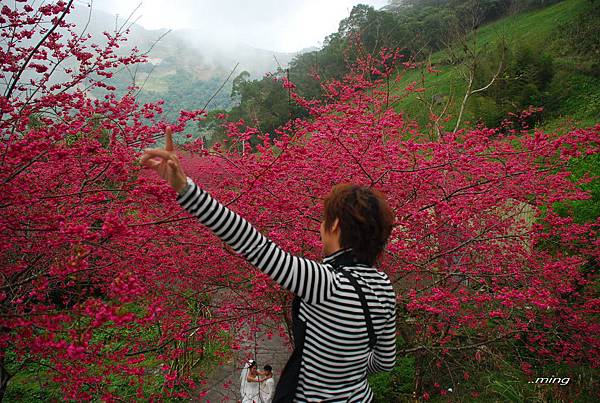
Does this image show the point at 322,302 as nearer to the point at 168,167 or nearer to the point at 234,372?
the point at 168,167

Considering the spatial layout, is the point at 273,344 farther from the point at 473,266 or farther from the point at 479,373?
the point at 473,266

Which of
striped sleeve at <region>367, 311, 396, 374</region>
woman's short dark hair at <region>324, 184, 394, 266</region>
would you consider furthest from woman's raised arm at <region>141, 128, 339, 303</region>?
striped sleeve at <region>367, 311, 396, 374</region>

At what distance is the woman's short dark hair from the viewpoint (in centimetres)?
127

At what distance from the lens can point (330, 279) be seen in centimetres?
119

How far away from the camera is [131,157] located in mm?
2893

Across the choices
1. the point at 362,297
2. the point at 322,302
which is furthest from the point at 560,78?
the point at 322,302

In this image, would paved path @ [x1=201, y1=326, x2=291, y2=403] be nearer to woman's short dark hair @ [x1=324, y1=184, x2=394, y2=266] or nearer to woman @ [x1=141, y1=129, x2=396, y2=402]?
woman @ [x1=141, y1=129, x2=396, y2=402]

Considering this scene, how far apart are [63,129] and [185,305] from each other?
3.16m

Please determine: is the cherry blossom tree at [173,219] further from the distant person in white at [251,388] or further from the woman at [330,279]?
the distant person in white at [251,388]

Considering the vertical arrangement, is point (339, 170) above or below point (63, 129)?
below

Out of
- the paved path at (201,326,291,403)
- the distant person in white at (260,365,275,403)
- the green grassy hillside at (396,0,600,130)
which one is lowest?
the paved path at (201,326,291,403)

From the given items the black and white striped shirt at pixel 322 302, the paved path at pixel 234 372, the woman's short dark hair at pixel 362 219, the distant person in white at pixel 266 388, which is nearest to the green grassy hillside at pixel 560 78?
the paved path at pixel 234 372

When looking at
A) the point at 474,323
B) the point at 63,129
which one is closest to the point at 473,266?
the point at 474,323

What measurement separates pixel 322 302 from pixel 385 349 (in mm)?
526
